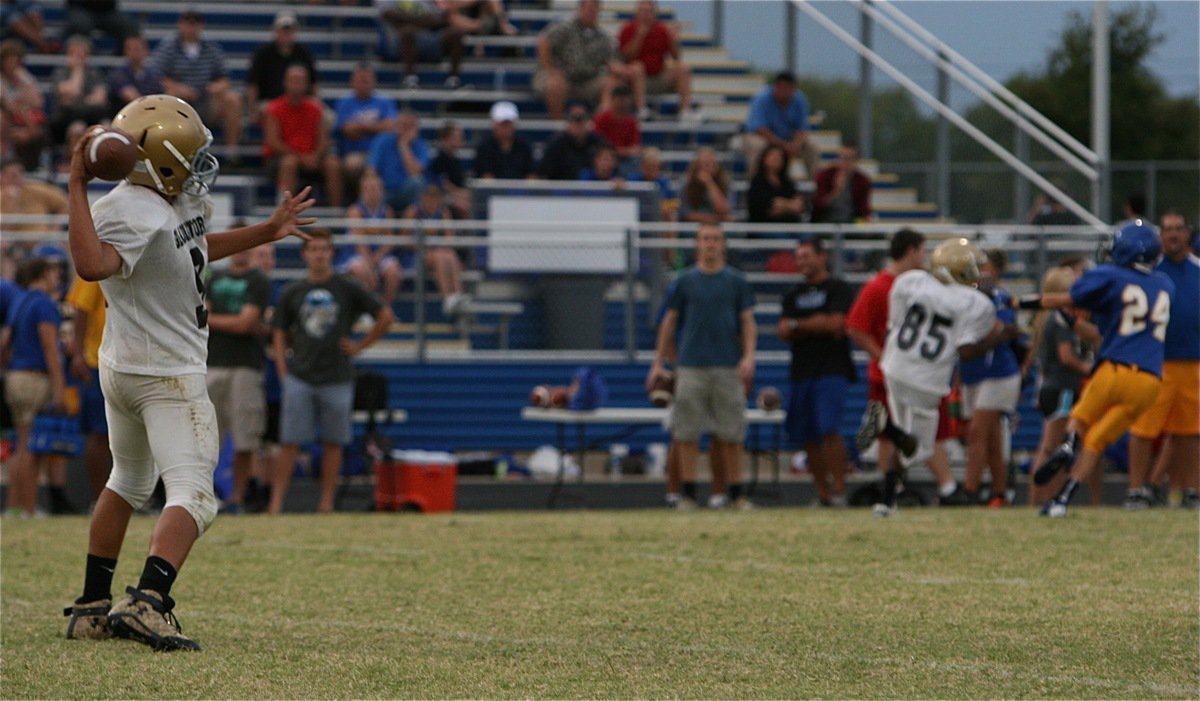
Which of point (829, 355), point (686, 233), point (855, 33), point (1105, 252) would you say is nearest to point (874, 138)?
point (855, 33)

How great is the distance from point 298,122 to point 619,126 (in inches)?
135

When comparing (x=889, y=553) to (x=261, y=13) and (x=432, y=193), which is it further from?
(x=261, y=13)

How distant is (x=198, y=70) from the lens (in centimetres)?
1883

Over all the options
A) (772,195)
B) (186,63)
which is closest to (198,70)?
(186,63)

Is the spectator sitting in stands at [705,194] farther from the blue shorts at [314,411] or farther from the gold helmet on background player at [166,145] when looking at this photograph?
the gold helmet on background player at [166,145]

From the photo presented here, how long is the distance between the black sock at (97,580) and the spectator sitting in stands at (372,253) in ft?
32.2

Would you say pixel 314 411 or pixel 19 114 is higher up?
pixel 19 114

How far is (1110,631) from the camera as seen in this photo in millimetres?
6215

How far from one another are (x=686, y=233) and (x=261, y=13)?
718 cm

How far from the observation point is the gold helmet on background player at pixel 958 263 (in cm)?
1126

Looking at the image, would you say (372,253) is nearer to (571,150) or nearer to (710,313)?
(571,150)

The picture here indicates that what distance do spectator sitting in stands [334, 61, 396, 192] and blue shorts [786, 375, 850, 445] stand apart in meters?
6.58

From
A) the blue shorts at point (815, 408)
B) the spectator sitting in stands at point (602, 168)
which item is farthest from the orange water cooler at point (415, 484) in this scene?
the spectator sitting in stands at point (602, 168)

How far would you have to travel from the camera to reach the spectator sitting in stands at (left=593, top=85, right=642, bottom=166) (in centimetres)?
1903
